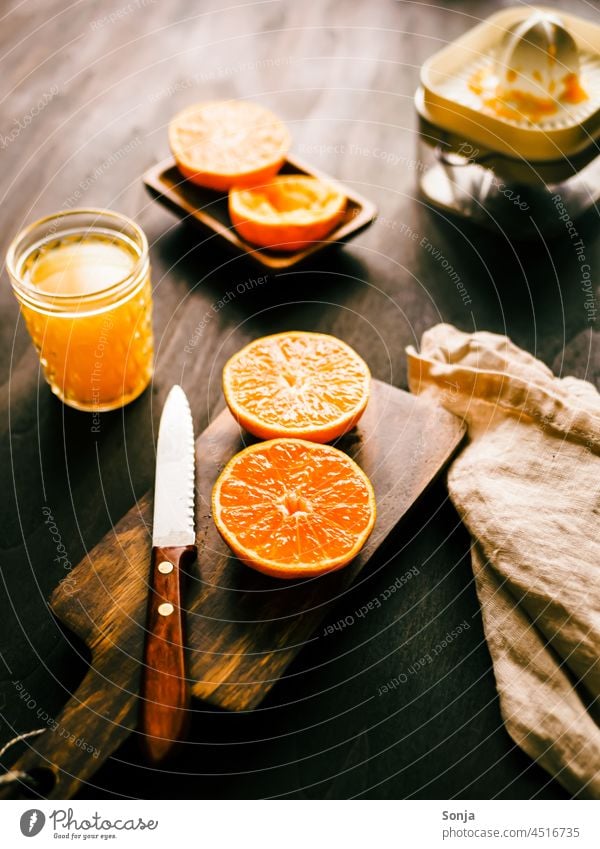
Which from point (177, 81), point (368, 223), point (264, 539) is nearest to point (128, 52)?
point (177, 81)

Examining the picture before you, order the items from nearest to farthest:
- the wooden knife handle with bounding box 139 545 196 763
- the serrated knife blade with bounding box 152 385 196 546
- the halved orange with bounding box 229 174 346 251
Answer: the wooden knife handle with bounding box 139 545 196 763, the serrated knife blade with bounding box 152 385 196 546, the halved orange with bounding box 229 174 346 251

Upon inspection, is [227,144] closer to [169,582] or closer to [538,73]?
[538,73]

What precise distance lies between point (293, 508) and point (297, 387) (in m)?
0.19

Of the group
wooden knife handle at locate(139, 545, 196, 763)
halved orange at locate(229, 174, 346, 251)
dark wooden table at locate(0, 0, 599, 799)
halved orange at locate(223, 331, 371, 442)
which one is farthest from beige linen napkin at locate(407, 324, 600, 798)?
wooden knife handle at locate(139, 545, 196, 763)

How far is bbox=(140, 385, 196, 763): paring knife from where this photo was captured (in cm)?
85

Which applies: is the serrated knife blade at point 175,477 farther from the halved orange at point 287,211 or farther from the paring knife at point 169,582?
the halved orange at point 287,211

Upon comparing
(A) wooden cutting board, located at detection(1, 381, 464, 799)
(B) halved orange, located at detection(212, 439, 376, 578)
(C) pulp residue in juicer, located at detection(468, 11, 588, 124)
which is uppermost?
(C) pulp residue in juicer, located at detection(468, 11, 588, 124)

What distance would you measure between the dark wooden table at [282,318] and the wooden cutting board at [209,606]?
0.04 meters

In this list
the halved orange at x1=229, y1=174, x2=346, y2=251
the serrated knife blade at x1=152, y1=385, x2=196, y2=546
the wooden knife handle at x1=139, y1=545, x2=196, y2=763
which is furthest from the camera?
the halved orange at x1=229, y1=174, x2=346, y2=251

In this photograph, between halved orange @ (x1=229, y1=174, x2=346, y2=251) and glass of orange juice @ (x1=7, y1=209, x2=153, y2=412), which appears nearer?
glass of orange juice @ (x1=7, y1=209, x2=153, y2=412)

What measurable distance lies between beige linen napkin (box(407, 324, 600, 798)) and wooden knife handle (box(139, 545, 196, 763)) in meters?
0.36

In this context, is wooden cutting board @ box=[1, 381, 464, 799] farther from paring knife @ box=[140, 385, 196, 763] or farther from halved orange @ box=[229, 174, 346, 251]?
halved orange @ box=[229, 174, 346, 251]

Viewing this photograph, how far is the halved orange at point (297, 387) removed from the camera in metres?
1.03

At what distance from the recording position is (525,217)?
1420 millimetres
